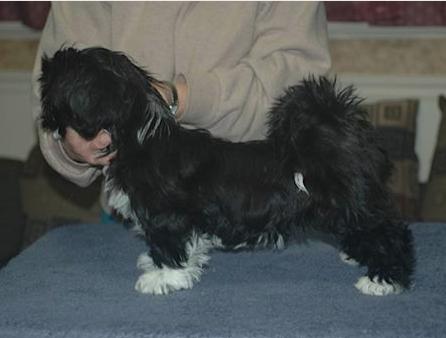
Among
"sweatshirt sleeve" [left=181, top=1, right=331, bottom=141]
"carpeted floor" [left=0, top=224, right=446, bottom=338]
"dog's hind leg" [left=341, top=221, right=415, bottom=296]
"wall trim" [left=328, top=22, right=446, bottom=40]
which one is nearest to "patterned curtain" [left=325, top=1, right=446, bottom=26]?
"wall trim" [left=328, top=22, right=446, bottom=40]

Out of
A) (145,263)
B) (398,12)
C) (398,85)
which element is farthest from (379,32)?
(145,263)

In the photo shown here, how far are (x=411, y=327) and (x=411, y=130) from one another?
1.80m

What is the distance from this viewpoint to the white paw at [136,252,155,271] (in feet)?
5.54

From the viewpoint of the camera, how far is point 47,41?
2076 mm

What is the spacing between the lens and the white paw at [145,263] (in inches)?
66.4

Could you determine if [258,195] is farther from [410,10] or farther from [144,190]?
[410,10]

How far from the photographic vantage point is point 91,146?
1.66m

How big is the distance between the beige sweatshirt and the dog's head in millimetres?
347

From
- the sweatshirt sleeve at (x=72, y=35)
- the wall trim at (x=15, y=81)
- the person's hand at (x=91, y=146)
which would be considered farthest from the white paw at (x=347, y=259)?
the wall trim at (x=15, y=81)

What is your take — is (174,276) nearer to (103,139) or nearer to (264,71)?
(103,139)

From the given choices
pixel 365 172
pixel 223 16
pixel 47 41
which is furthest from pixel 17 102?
pixel 365 172

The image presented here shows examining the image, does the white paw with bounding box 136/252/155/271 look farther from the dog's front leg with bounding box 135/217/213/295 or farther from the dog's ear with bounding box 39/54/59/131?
the dog's ear with bounding box 39/54/59/131

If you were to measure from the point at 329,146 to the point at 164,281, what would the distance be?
52 centimetres

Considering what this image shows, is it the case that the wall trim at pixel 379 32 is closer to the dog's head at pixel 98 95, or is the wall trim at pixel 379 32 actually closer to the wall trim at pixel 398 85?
the wall trim at pixel 398 85
